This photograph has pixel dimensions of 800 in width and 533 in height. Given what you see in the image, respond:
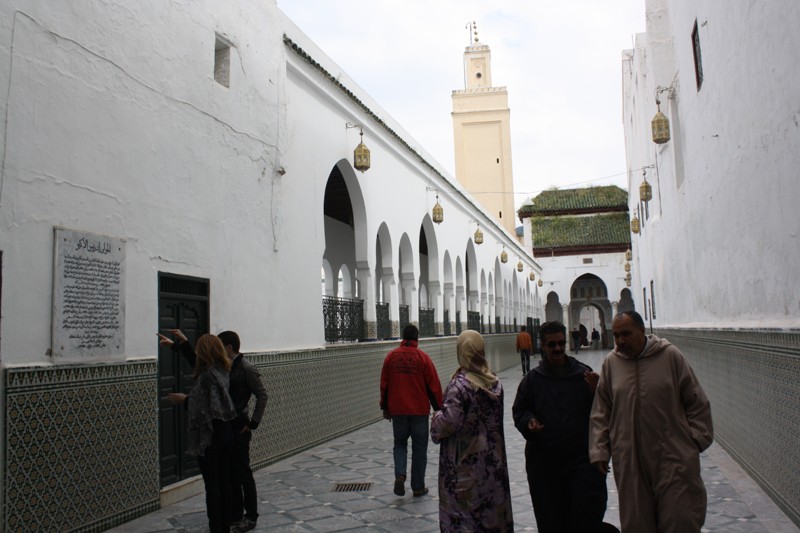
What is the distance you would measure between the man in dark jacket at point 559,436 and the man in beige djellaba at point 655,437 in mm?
138

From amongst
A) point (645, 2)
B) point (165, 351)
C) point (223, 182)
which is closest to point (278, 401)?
point (165, 351)

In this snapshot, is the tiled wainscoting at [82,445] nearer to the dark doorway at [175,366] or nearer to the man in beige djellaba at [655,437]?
the dark doorway at [175,366]

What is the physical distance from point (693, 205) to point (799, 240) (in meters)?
4.51

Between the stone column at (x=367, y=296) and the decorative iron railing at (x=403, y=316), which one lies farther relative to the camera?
the decorative iron railing at (x=403, y=316)

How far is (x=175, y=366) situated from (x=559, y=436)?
12.0 ft

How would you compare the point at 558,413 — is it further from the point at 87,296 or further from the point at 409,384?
the point at 87,296

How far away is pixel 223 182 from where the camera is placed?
646 centimetres

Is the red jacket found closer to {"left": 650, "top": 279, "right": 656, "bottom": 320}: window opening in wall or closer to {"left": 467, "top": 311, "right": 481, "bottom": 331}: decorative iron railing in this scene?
{"left": 467, "top": 311, "right": 481, "bottom": 331}: decorative iron railing

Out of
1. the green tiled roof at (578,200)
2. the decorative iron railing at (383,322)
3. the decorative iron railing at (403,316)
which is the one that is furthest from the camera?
the green tiled roof at (578,200)

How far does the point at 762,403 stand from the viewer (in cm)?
532

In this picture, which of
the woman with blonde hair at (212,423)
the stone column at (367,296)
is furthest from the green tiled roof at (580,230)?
the woman with blonde hair at (212,423)

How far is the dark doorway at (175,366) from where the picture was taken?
5.50 meters

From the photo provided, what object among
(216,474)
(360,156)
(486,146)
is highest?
(486,146)

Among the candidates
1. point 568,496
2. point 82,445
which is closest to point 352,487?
point 82,445
